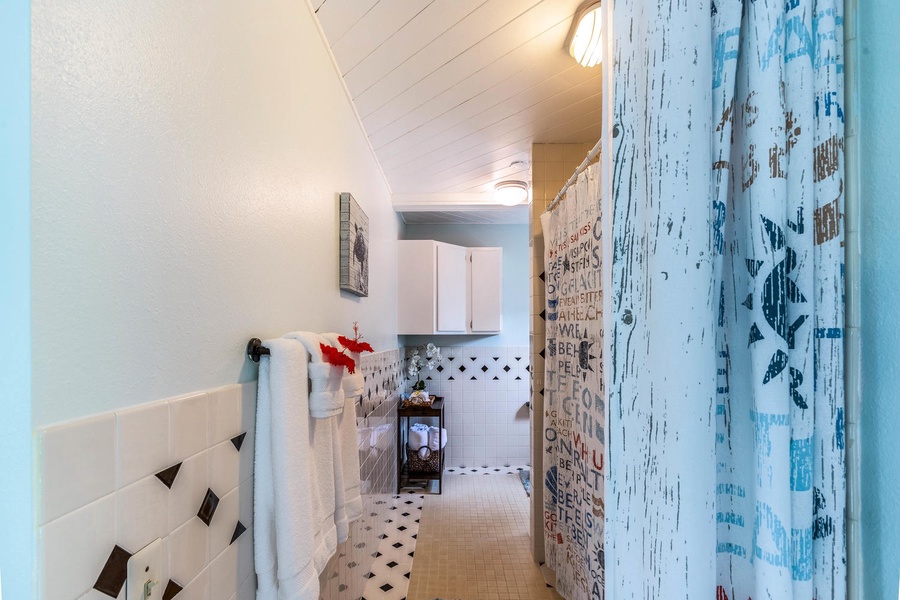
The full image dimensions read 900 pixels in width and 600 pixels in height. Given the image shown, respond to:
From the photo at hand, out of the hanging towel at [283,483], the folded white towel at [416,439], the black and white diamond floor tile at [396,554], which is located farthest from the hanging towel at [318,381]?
the folded white towel at [416,439]

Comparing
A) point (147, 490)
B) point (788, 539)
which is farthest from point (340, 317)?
point (788, 539)

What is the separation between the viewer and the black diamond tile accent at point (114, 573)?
477 millimetres

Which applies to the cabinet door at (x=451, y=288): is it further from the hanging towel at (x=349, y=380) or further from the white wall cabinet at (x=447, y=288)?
the hanging towel at (x=349, y=380)

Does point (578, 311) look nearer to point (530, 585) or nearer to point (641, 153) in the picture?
point (641, 153)

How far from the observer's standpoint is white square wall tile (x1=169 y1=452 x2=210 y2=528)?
0.60 m

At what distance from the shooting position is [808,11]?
460 mm

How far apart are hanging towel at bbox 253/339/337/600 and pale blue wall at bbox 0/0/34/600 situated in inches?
16.5

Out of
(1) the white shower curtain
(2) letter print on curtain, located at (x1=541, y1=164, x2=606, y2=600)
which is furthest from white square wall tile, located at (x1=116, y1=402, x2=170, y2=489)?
(2) letter print on curtain, located at (x1=541, y1=164, x2=606, y2=600)

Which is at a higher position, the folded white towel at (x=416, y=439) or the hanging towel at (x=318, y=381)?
the hanging towel at (x=318, y=381)

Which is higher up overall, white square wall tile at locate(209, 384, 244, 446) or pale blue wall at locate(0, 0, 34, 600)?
pale blue wall at locate(0, 0, 34, 600)

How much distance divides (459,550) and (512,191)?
7.27 ft

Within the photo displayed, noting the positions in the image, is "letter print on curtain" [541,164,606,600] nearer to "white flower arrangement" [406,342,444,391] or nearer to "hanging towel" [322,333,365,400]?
"hanging towel" [322,333,365,400]

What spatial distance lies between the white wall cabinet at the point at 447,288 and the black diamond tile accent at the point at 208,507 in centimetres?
255

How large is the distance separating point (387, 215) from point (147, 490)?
241cm
